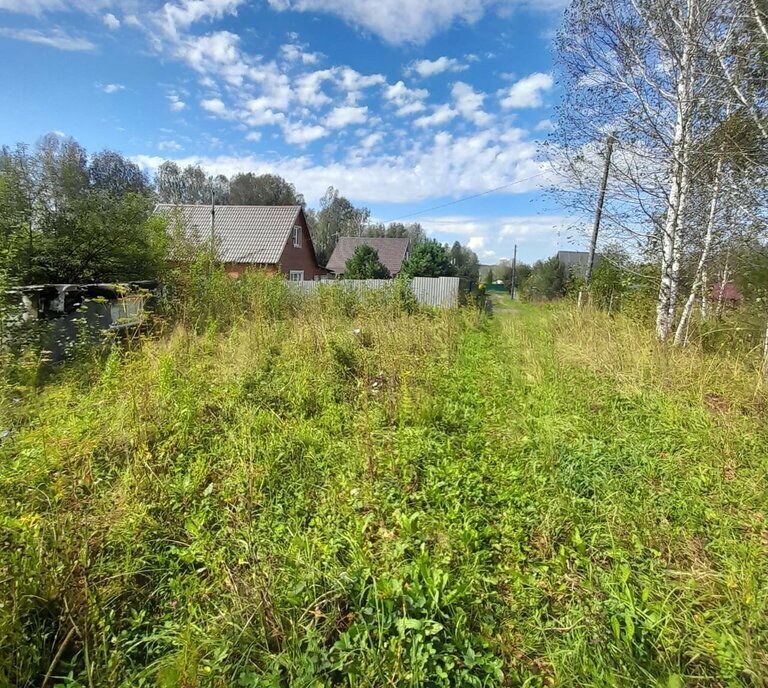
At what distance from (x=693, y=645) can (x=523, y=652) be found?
737 mm

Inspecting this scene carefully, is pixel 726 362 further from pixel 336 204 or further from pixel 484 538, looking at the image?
pixel 336 204

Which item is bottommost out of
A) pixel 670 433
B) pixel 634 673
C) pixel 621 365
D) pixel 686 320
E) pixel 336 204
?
pixel 634 673

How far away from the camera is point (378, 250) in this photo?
3178 cm

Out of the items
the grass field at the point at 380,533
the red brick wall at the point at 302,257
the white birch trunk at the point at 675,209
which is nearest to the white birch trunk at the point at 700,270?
the white birch trunk at the point at 675,209

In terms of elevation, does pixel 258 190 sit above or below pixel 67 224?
above

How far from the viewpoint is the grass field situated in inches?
61.5

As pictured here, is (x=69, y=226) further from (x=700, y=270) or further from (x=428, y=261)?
(x=428, y=261)

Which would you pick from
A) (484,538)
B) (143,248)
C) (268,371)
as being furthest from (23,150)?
(484,538)

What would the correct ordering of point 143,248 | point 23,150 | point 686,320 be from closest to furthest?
point 686,320 → point 23,150 → point 143,248

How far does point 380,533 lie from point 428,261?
19609mm

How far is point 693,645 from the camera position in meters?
1.59

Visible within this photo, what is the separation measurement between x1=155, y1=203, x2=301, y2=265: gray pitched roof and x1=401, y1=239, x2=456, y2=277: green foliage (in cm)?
717

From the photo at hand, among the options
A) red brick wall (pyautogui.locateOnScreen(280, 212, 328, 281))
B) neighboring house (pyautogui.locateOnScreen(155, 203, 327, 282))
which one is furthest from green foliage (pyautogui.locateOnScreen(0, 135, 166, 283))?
red brick wall (pyautogui.locateOnScreen(280, 212, 328, 281))

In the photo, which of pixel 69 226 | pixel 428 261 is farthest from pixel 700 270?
pixel 428 261
